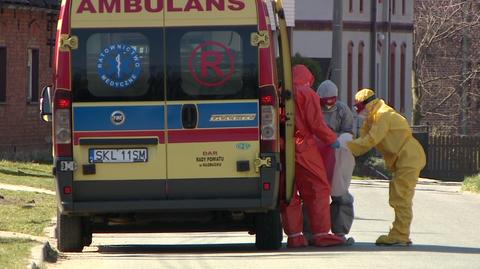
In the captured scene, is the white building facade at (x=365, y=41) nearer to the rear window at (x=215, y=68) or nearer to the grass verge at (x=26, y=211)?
the grass verge at (x=26, y=211)

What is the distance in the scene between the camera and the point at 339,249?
1393 cm

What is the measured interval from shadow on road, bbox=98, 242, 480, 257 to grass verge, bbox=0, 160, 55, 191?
861cm

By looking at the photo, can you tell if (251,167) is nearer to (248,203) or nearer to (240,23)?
(248,203)

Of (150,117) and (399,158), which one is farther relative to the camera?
(399,158)

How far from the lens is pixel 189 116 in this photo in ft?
43.1

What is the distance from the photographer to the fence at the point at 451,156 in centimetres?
4025

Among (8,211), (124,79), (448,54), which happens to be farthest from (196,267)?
(448,54)

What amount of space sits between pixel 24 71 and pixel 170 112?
21292mm

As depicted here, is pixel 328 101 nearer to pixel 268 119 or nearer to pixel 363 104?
pixel 363 104

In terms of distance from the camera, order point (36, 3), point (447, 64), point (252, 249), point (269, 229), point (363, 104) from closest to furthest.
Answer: point (269, 229)
point (252, 249)
point (363, 104)
point (36, 3)
point (447, 64)

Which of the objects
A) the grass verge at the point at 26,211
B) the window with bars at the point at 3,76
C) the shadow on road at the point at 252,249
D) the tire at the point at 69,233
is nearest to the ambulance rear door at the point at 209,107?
the shadow on road at the point at 252,249

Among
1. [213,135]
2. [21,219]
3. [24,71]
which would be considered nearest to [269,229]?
[213,135]

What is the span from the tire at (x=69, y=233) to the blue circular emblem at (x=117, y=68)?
142 cm

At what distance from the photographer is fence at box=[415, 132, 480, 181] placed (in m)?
40.2
